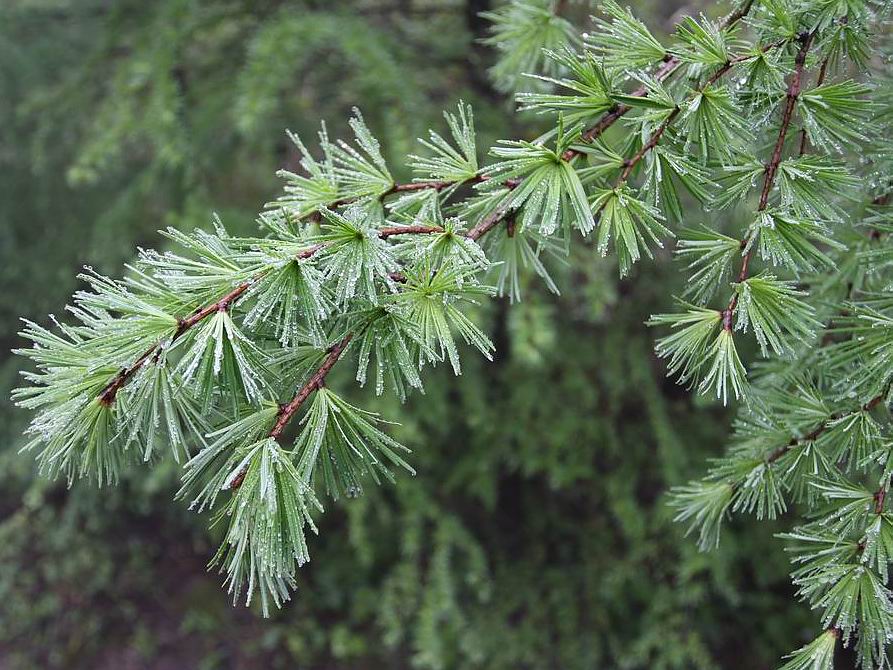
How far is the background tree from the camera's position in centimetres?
210

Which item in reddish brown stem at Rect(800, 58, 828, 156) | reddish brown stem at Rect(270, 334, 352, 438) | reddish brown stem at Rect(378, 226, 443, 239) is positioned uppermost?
reddish brown stem at Rect(800, 58, 828, 156)

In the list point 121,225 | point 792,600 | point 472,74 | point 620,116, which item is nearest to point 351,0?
point 472,74

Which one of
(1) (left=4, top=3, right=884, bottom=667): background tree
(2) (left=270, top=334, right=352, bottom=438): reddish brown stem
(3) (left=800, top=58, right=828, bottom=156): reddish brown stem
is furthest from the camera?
(1) (left=4, top=3, right=884, bottom=667): background tree

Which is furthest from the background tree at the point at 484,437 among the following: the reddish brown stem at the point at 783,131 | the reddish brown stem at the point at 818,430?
the reddish brown stem at the point at 783,131

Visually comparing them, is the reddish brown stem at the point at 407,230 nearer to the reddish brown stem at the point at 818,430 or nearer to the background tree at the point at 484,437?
the reddish brown stem at the point at 818,430

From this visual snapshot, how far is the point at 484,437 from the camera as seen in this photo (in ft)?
8.29

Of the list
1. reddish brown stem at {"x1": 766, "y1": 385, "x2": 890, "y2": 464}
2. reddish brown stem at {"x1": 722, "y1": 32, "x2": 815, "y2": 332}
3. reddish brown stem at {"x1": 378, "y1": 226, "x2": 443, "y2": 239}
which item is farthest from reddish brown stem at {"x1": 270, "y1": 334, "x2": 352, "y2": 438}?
reddish brown stem at {"x1": 766, "y1": 385, "x2": 890, "y2": 464}

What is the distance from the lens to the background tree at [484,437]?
2.10m

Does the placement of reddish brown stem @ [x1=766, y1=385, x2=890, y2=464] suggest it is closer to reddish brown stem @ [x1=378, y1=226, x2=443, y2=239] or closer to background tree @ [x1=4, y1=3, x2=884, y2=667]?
reddish brown stem @ [x1=378, y1=226, x2=443, y2=239]

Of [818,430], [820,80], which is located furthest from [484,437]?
[820,80]

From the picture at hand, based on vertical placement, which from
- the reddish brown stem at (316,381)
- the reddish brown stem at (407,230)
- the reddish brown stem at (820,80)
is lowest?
the reddish brown stem at (316,381)

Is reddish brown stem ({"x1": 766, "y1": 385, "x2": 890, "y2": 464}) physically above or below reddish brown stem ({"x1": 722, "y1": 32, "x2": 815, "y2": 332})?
below

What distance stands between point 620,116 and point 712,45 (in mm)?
126

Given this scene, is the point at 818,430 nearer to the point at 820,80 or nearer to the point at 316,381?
the point at 820,80
